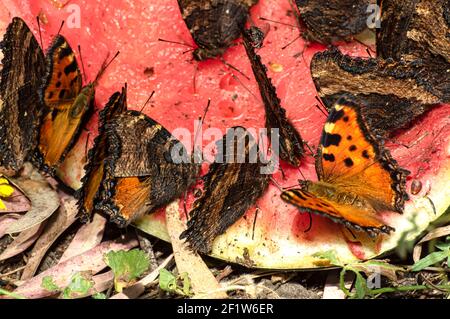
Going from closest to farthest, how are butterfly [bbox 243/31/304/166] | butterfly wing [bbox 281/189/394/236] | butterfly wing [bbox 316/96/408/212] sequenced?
butterfly wing [bbox 281/189/394/236] → butterfly wing [bbox 316/96/408/212] → butterfly [bbox 243/31/304/166]

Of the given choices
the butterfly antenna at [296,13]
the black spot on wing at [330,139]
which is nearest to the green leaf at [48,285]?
the black spot on wing at [330,139]

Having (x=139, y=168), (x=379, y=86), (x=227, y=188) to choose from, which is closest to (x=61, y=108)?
(x=139, y=168)

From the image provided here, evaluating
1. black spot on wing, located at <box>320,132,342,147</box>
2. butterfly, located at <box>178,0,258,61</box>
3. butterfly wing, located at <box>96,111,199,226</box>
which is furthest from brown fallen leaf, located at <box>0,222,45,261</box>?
black spot on wing, located at <box>320,132,342,147</box>

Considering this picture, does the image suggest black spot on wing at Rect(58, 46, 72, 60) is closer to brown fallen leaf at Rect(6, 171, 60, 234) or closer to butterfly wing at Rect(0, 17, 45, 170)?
butterfly wing at Rect(0, 17, 45, 170)

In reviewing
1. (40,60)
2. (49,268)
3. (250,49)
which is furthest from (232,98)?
(49,268)

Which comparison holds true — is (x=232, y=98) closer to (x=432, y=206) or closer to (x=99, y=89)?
(x=99, y=89)

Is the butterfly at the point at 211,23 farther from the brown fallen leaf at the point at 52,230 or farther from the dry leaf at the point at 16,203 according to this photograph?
the dry leaf at the point at 16,203
